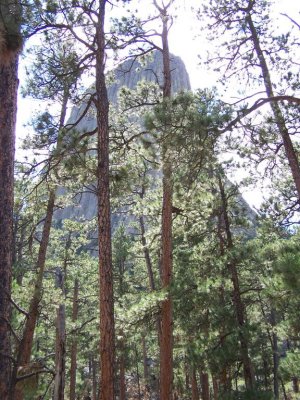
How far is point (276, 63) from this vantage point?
293 inches

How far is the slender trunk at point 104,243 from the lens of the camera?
604cm

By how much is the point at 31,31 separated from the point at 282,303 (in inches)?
247

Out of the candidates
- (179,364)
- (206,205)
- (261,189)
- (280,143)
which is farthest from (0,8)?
(179,364)

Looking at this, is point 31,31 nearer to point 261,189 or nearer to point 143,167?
point 143,167

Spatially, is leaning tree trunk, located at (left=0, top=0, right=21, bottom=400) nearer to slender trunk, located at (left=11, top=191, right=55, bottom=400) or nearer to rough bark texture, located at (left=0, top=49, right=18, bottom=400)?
rough bark texture, located at (left=0, top=49, right=18, bottom=400)

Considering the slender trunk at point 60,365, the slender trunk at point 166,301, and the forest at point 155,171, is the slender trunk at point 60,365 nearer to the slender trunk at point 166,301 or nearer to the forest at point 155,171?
the forest at point 155,171

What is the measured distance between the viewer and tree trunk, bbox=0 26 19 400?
3801 mm

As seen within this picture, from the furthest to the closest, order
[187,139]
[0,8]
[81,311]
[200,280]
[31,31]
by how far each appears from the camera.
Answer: [81,311]
[200,280]
[31,31]
[187,139]
[0,8]

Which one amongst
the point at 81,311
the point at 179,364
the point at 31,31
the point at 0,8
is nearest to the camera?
the point at 0,8

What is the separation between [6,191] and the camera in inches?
178

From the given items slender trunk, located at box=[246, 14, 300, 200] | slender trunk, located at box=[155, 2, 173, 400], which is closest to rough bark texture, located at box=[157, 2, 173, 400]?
slender trunk, located at box=[155, 2, 173, 400]

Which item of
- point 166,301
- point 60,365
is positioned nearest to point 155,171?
point 166,301

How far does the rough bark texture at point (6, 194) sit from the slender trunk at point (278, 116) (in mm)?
4190

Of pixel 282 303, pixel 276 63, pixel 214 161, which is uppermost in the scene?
pixel 276 63
